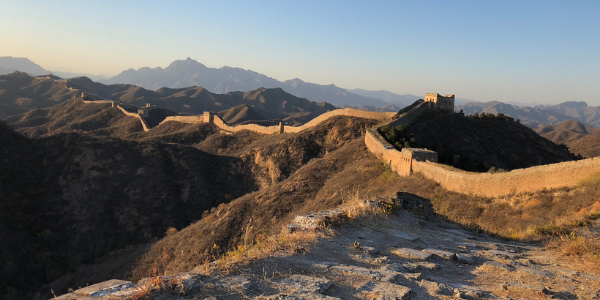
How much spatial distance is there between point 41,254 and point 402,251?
3149cm

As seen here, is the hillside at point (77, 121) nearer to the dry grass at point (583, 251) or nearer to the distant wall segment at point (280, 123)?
the distant wall segment at point (280, 123)

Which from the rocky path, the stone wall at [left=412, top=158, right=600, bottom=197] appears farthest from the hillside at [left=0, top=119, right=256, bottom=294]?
the rocky path

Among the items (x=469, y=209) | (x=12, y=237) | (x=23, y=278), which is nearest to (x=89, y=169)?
(x=12, y=237)

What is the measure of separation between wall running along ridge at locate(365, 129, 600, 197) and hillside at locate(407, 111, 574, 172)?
23.7 feet

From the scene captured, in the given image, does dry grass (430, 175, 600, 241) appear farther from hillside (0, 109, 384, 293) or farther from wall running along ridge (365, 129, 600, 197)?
hillside (0, 109, 384, 293)

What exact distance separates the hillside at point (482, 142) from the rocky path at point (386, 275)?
67.1 ft

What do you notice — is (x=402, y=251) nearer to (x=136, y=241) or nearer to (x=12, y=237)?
(x=136, y=241)

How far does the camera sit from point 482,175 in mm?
15555

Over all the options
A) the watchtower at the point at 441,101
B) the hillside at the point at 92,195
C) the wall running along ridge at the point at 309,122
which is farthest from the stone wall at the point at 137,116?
the watchtower at the point at 441,101

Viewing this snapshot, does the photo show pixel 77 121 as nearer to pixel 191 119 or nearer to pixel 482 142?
pixel 191 119

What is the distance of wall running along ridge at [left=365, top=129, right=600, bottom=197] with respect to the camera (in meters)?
12.5

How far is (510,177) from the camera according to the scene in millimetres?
14430

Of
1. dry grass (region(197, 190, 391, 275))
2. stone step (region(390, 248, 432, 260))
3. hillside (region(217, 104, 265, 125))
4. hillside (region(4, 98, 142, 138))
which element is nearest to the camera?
dry grass (region(197, 190, 391, 275))

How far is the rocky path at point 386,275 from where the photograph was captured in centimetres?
393
